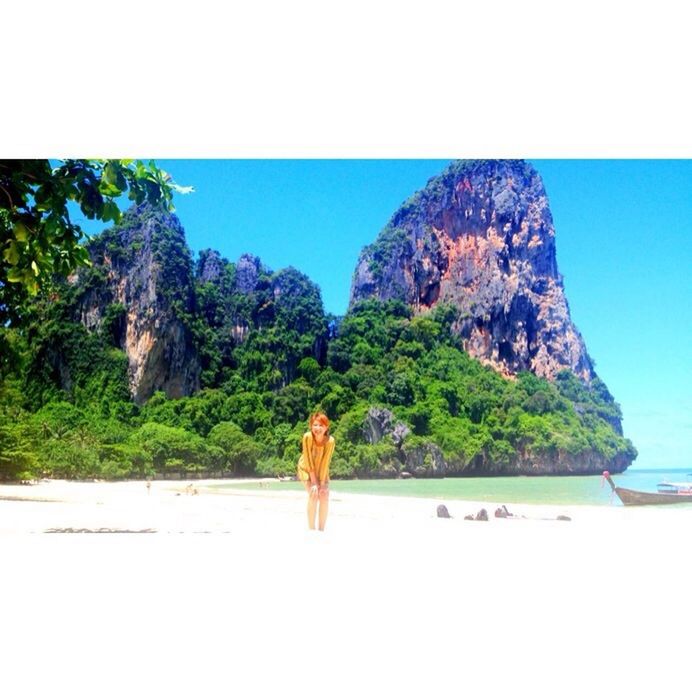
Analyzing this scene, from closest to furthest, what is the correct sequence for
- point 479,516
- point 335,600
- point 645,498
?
point 335,600 < point 479,516 < point 645,498

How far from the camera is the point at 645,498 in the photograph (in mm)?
7637

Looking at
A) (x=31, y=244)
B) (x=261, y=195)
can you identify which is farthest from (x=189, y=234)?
(x=31, y=244)

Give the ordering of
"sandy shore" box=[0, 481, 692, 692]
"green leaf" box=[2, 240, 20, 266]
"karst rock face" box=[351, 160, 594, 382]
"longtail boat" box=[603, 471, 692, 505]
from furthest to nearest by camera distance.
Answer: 1. "karst rock face" box=[351, 160, 594, 382]
2. "longtail boat" box=[603, 471, 692, 505]
3. "green leaf" box=[2, 240, 20, 266]
4. "sandy shore" box=[0, 481, 692, 692]

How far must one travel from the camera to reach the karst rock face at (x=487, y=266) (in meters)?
7.82

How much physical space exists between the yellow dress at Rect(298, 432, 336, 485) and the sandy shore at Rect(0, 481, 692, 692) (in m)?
0.38

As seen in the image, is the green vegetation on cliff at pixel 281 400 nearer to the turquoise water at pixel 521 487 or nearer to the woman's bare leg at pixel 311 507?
the turquoise water at pixel 521 487

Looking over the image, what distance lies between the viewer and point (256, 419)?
7742mm

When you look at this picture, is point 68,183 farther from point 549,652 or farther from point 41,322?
point 41,322

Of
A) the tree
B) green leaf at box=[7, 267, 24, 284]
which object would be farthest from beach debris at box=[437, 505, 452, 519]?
green leaf at box=[7, 267, 24, 284]

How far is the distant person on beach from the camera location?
189 inches

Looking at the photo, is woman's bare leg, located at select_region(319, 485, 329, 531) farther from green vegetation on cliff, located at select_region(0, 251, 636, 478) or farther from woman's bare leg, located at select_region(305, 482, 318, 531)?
green vegetation on cliff, located at select_region(0, 251, 636, 478)

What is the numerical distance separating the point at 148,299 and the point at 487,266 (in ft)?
15.6

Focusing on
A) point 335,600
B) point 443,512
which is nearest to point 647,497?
point 443,512

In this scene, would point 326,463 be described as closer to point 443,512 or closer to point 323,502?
point 323,502
